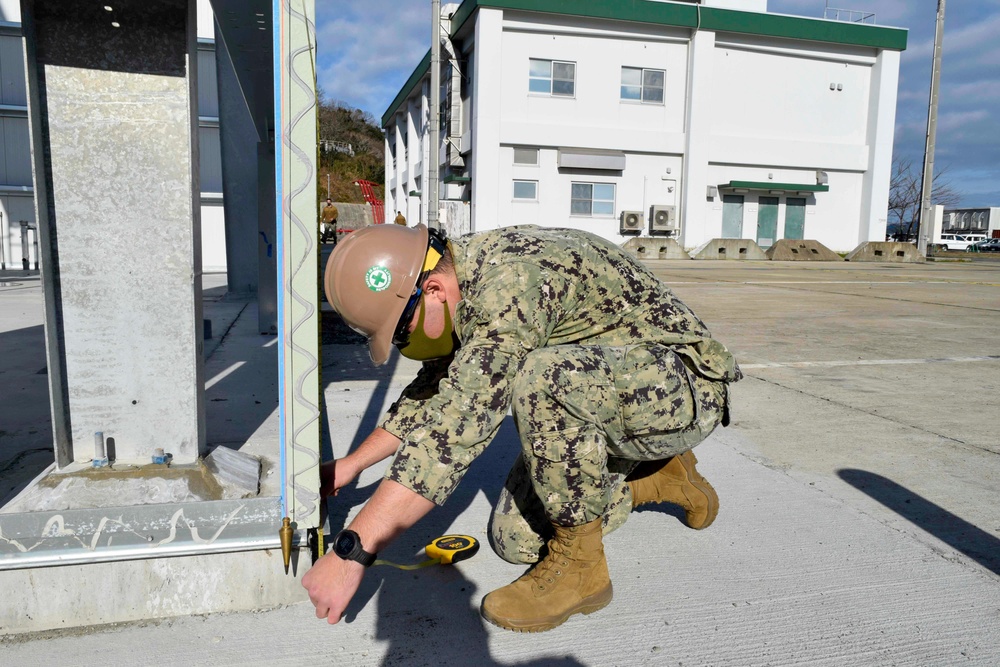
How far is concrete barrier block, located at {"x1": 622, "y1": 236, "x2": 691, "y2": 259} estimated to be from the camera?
2462 cm

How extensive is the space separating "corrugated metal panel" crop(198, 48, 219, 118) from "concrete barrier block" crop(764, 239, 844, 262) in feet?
60.5

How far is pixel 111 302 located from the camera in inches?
97.9

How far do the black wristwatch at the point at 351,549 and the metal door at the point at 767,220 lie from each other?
2783 centimetres

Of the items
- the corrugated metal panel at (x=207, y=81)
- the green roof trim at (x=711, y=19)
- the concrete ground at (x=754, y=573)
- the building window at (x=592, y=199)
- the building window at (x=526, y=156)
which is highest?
the green roof trim at (x=711, y=19)

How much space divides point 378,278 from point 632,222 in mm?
24448

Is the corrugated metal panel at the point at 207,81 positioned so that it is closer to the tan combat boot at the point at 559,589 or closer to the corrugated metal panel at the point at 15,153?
the corrugated metal panel at the point at 15,153

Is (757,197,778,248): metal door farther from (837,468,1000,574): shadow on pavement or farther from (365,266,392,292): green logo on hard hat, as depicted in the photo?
(365,266,392,292): green logo on hard hat

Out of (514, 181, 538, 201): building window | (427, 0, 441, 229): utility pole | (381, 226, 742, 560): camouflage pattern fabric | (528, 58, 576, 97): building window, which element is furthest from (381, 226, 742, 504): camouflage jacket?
(528, 58, 576, 97): building window

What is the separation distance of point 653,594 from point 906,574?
0.83m

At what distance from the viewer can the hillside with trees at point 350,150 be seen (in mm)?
54625

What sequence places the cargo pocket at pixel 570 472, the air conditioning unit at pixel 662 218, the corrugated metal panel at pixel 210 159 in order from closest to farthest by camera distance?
the cargo pocket at pixel 570 472
the corrugated metal panel at pixel 210 159
the air conditioning unit at pixel 662 218

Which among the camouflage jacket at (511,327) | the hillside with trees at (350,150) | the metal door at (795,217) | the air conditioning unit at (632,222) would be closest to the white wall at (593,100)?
the air conditioning unit at (632,222)

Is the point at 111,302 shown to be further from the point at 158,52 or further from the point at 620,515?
the point at 620,515

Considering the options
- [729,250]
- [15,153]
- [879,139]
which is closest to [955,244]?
[879,139]
